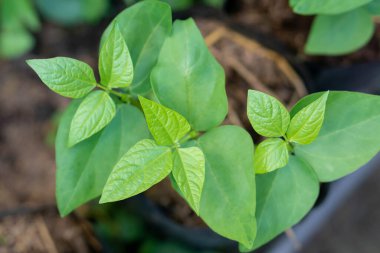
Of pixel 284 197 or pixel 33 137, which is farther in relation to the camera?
pixel 33 137

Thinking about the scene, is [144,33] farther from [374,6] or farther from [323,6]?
[374,6]

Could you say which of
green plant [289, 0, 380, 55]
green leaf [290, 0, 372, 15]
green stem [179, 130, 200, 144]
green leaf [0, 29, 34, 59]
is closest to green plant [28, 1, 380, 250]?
green stem [179, 130, 200, 144]

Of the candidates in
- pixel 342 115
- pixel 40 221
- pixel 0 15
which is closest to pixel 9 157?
pixel 40 221

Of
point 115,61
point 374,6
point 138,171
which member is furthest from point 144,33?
point 374,6

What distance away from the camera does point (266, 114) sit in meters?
0.56

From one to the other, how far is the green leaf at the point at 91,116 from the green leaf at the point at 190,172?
102 mm

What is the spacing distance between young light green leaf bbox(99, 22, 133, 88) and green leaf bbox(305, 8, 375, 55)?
0.43 meters

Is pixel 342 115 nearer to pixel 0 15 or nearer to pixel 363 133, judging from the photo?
pixel 363 133

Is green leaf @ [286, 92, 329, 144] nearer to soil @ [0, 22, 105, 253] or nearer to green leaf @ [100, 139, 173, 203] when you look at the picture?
green leaf @ [100, 139, 173, 203]

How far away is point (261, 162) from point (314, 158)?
10 centimetres

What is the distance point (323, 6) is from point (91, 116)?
13.9 inches

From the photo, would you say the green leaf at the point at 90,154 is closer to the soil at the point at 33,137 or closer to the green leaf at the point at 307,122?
the green leaf at the point at 307,122

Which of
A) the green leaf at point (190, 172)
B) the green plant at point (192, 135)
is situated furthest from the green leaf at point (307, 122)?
the green leaf at point (190, 172)

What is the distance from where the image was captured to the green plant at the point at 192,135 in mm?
561
